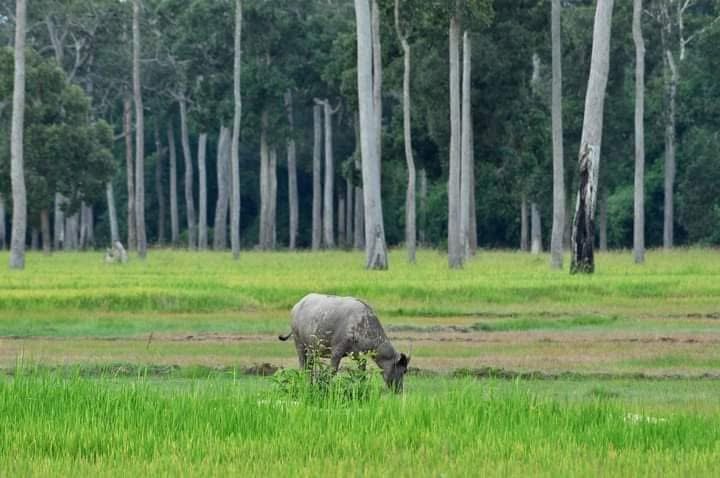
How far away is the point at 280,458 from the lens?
36.5 ft

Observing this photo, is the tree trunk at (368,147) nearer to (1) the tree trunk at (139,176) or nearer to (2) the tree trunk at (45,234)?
(1) the tree trunk at (139,176)

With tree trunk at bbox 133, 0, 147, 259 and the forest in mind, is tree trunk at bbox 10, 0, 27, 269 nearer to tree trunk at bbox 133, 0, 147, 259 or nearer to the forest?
the forest

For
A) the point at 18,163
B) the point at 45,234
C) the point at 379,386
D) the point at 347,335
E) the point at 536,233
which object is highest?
the point at 18,163

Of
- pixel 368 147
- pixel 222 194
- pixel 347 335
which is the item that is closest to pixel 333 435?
pixel 347 335

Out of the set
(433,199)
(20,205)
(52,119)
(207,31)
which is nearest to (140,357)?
(20,205)

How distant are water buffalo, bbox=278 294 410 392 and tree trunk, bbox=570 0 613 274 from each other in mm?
22046

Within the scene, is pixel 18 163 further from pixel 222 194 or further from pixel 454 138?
pixel 222 194

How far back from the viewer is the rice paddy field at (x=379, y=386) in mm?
11141

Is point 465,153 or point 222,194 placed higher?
point 465,153

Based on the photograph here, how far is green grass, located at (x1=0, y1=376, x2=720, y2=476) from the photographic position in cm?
1069

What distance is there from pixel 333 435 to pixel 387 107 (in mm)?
71522

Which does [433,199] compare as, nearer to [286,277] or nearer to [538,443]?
[286,277]

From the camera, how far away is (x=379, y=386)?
1416cm

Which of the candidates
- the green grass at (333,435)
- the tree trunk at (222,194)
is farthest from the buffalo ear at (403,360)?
the tree trunk at (222,194)
